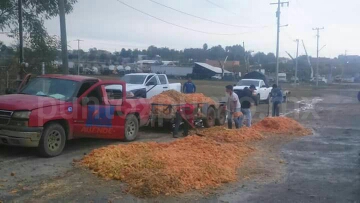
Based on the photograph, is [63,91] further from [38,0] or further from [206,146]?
[38,0]

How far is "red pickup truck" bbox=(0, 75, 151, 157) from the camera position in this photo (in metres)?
8.61

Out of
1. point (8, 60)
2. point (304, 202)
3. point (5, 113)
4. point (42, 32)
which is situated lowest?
point (304, 202)

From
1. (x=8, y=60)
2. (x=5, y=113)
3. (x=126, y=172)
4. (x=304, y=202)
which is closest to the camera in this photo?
(x=304, y=202)

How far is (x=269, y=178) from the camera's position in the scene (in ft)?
26.5

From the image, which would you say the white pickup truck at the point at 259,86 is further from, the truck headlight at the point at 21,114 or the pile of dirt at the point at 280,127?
the truck headlight at the point at 21,114

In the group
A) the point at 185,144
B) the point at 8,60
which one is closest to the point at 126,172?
the point at 185,144

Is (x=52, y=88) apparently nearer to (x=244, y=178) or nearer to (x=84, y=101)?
(x=84, y=101)

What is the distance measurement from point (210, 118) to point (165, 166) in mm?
7732

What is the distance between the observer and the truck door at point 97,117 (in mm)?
9875

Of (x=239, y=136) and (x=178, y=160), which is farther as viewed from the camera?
(x=239, y=136)

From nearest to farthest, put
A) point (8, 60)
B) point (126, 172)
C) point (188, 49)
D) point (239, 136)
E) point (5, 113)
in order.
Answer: point (126, 172) < point (5, 113) < point (239, 136) < point (8, 60) < point (188, 49)

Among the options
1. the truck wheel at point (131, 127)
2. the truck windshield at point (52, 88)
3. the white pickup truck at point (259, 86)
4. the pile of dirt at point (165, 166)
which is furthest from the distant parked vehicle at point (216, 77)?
the pile of dirt at point (165, 166)

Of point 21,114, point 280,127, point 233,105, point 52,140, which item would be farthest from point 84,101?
point 280,127

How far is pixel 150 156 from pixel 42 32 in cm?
1721
